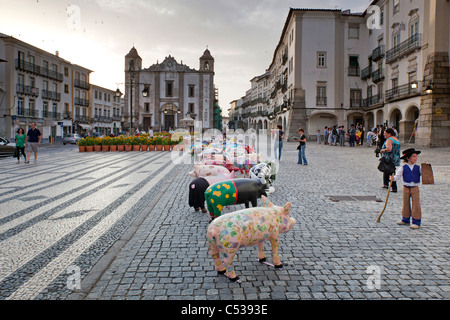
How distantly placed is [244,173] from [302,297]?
6.99m

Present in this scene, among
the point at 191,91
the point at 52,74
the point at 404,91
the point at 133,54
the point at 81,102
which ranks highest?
the point at 133,54

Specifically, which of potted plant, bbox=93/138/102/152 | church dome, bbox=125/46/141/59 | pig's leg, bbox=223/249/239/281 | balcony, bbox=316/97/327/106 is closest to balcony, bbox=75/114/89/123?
A: church dome, bbox=125/46/141/59

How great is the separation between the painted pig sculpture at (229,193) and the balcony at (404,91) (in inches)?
856

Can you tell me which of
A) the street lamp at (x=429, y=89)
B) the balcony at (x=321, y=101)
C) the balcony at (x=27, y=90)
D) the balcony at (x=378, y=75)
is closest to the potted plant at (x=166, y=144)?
the street lamp at (x=429, y=89)

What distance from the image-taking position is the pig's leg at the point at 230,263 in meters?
3.33

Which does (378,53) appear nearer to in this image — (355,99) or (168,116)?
(355,99)

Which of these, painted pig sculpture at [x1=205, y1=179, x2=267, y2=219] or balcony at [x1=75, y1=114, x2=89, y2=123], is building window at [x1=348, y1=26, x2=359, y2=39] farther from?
balcony at [x1=75, y1=114, x2=89, y2=123]

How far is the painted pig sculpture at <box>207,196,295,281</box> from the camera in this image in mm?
3324

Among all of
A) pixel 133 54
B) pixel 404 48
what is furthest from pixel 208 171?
pixel 133 54

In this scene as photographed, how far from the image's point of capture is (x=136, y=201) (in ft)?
24.1

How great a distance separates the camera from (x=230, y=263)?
3.38 metres

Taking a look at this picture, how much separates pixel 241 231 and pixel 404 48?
2869 centimetres

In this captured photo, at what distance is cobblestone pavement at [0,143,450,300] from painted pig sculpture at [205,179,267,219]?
1.57 ft
